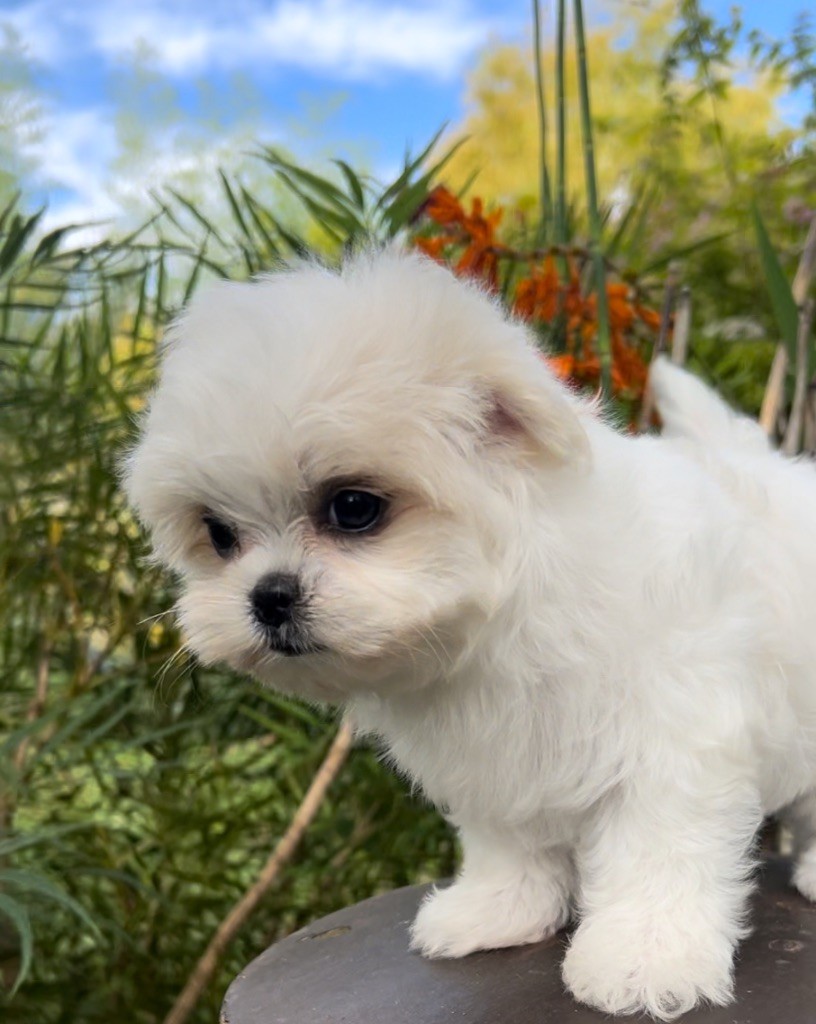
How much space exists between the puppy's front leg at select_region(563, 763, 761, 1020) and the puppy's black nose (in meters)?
0.53

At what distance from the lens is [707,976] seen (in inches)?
55.8

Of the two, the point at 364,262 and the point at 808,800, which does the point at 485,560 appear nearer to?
the point at 364,262

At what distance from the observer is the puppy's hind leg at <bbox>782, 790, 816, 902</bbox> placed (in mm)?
1787

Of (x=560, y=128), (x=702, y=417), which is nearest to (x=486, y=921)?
(x=702, y=417)

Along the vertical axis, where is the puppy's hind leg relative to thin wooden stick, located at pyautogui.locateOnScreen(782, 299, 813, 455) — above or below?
below

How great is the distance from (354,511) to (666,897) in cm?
66

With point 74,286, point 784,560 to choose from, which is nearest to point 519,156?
point 74,286

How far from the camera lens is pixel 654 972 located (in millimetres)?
1419

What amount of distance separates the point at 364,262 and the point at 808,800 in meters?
1.10

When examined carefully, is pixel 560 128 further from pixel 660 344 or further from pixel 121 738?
pixel 121 738

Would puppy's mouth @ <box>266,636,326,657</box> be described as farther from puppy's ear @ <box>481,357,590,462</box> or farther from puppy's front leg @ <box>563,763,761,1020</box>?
puppy's front leg @ <box>563,763,761,1020</box>

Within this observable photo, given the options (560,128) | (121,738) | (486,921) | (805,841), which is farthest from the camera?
(121,738)

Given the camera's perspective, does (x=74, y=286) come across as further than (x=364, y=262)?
Yes

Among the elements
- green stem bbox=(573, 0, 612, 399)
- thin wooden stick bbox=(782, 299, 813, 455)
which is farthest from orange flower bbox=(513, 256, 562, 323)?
thin wooden stick bbox=(782, 299, 813, 455)
